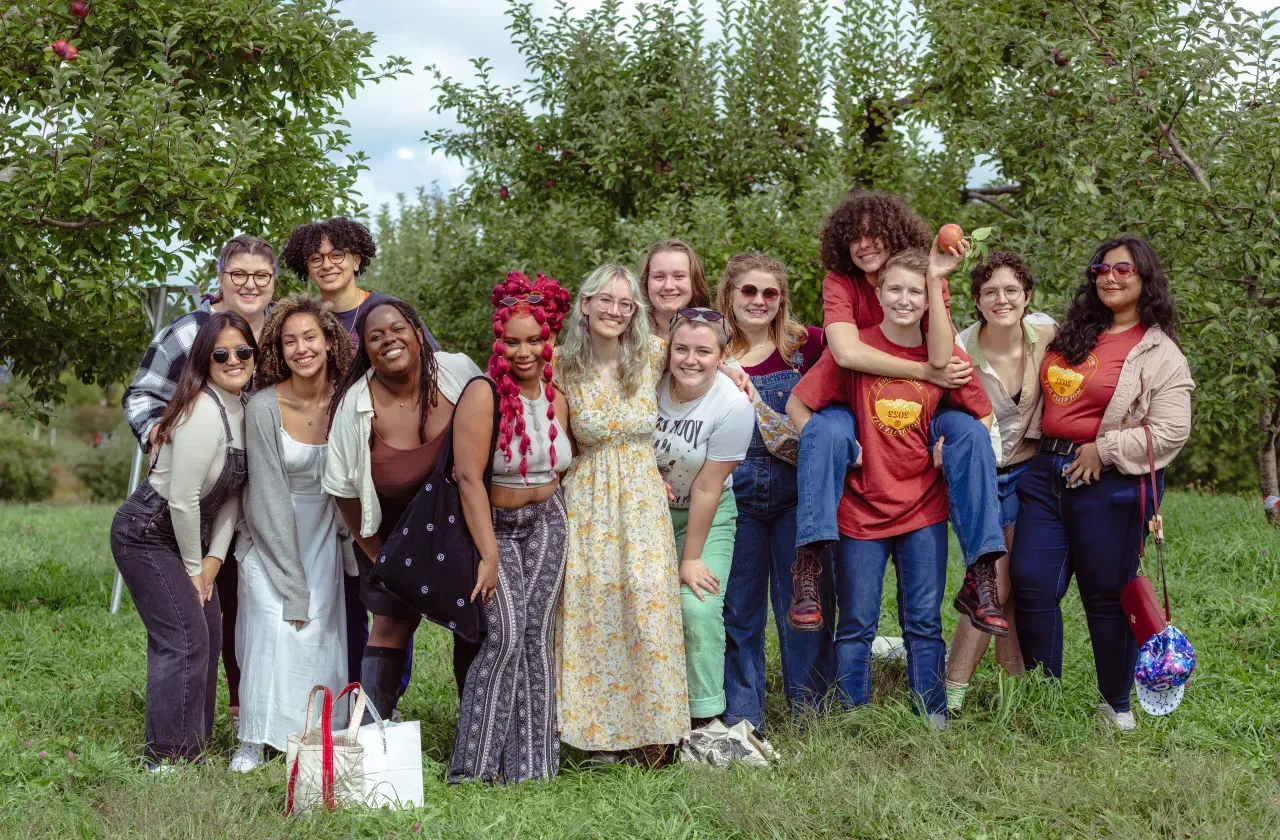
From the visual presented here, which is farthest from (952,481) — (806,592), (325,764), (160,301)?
(160,301)

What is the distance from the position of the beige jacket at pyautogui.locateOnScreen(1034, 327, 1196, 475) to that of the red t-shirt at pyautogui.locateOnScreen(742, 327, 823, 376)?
4.06 feet

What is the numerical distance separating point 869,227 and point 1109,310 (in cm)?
115

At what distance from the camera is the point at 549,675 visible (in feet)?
15.1

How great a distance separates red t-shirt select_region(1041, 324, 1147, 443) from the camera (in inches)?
196

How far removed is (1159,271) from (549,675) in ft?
10.0

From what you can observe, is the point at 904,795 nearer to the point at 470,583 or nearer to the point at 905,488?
the point at 905,488

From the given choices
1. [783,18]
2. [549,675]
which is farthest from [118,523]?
[783,18]

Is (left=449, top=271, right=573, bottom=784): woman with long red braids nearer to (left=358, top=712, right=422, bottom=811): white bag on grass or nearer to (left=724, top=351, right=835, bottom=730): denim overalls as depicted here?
(left=358, top=712, right=422, bottom=811): white bag on grass

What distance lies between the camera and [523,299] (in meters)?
4.49

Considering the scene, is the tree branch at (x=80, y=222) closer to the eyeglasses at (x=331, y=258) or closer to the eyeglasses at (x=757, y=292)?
the eyeglasses at (x=331, y=258)

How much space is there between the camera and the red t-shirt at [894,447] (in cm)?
479

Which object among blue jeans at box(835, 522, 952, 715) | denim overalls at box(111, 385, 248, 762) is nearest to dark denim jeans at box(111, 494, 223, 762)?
denim overalls at box(111, 385, 248, 762)

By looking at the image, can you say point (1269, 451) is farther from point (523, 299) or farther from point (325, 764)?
point (325, 764)

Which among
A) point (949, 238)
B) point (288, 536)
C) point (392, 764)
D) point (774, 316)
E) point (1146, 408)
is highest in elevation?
point (949, 238)
